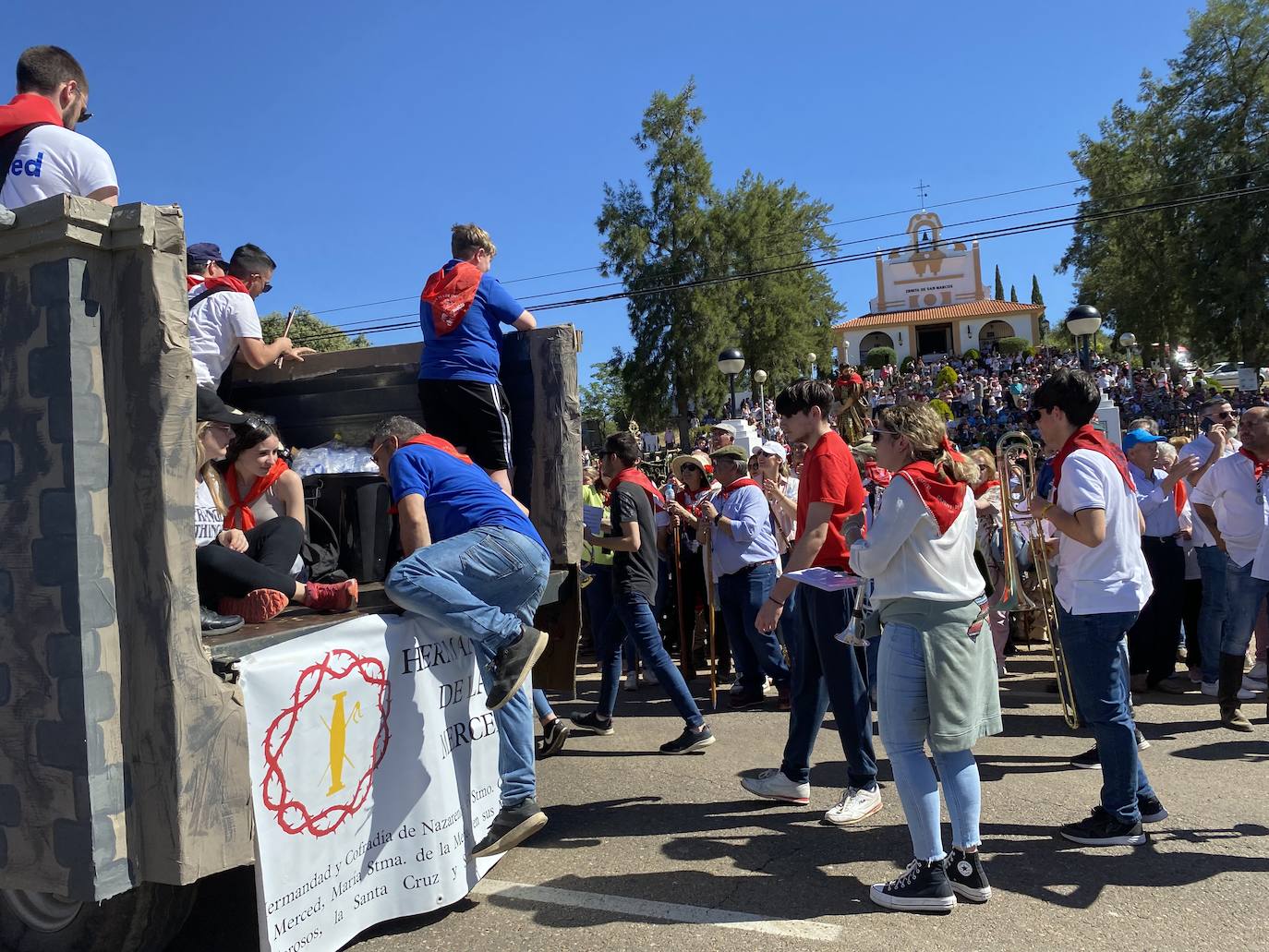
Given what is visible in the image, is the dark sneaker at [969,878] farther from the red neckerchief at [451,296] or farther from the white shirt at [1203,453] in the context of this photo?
the white shirt at [1203,453]

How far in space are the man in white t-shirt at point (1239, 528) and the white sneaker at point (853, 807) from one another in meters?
2.65

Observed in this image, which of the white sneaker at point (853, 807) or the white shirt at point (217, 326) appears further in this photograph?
the white shirt at point (217, 326)

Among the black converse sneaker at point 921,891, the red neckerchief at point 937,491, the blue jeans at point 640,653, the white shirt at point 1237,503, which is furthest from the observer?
the white shirt at point 1237,503

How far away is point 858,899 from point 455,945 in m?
1.47

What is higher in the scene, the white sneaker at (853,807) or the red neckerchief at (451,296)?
the red neckerchief at (451,296)

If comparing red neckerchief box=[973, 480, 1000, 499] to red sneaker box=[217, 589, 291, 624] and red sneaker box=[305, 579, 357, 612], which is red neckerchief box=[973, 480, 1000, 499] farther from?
red sneaker box=[217, 589, 291, 624]

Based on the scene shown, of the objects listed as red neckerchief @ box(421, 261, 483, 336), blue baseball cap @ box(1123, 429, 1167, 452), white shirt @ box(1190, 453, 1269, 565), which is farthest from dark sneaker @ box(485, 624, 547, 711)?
blue baseball cap @ box(1123, 429, 1167, 452)

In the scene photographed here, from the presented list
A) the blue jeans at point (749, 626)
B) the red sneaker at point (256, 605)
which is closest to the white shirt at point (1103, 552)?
the blue jeans at point (749, 626)

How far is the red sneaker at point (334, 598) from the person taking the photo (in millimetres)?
3518

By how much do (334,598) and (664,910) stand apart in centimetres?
165

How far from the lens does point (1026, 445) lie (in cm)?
520

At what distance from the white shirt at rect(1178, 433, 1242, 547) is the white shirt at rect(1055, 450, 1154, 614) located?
2.61m

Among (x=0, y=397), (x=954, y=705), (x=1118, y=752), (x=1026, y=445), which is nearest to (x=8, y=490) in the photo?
(x=0, y=397)

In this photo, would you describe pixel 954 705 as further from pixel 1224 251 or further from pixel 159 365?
pixel 1224 251
